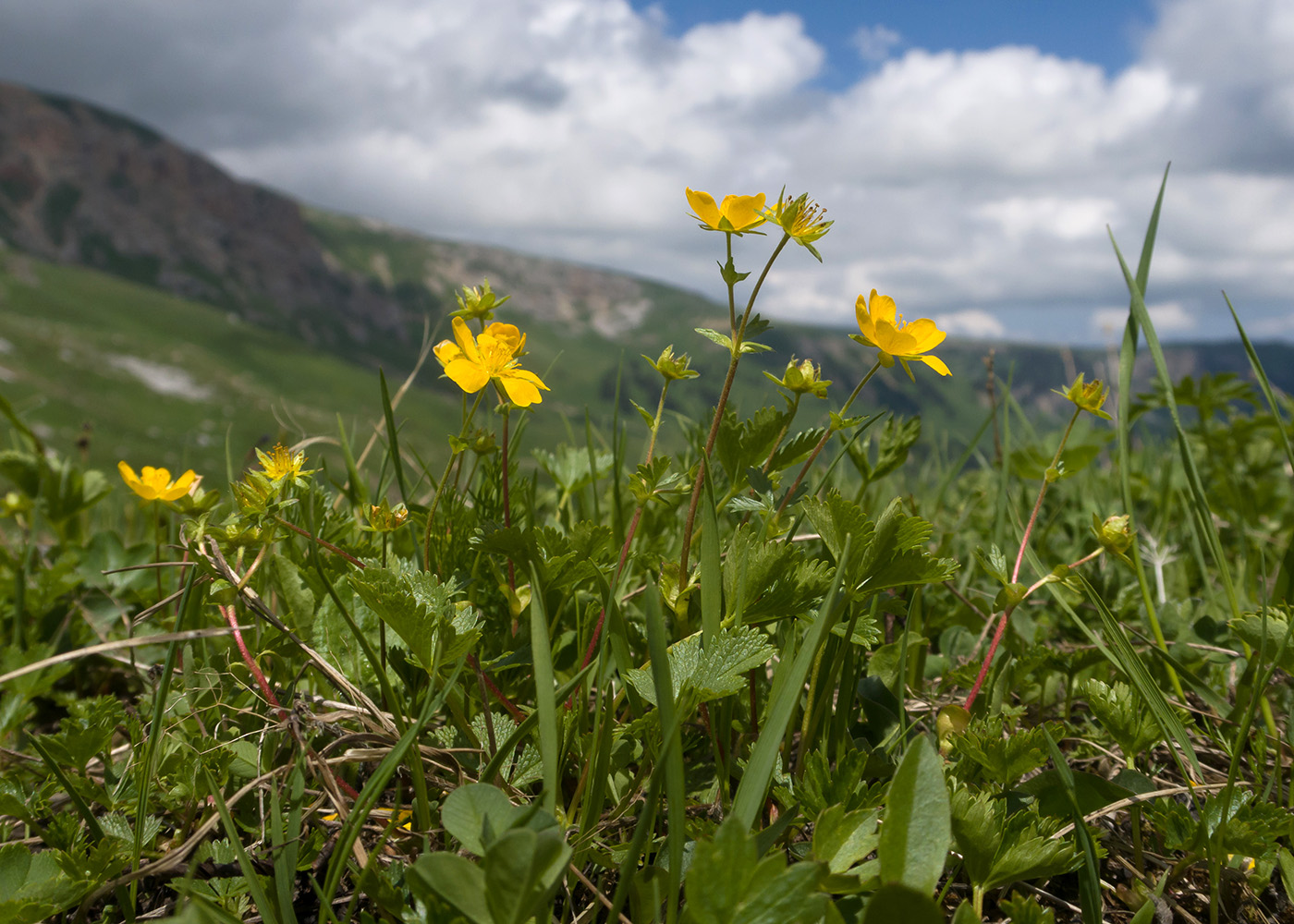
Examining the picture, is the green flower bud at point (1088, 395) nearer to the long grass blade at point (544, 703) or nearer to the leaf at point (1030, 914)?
the leaf at point (1030, 914)

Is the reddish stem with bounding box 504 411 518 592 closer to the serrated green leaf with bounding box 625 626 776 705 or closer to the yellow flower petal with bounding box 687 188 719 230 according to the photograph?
the serrated green leaf with bounding box 625 626 776 705

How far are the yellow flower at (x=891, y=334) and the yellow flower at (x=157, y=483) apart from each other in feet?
4.78

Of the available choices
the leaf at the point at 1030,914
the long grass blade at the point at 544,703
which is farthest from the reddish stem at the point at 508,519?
the leaf at the point at 1030,914

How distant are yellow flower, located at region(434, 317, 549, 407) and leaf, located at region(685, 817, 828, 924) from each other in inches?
28.0

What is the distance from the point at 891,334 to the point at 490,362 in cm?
73

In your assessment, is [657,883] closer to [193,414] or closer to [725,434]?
[725,434]

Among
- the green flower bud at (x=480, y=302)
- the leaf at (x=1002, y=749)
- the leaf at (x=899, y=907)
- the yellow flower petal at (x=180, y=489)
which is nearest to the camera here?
the leaf at (x=899, y=907)

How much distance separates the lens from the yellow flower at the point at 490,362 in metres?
1.34

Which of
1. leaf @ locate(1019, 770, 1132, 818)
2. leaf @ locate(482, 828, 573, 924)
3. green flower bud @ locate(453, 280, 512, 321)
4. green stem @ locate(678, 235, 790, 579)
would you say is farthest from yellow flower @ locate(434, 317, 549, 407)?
leaf @ locate(1019, 770, 1132, 818)

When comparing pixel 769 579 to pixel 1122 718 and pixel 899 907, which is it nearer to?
pixel 899 907

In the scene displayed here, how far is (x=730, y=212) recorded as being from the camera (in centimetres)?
142

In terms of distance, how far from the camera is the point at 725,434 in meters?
1.46

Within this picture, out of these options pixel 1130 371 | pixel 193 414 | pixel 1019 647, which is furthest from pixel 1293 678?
pixel 193 414

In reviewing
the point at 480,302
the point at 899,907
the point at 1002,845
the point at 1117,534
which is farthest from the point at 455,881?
the point at 1117,534
